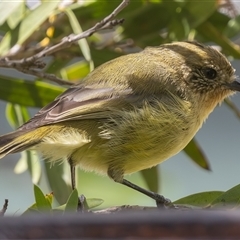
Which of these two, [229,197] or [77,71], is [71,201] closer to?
[229,197]

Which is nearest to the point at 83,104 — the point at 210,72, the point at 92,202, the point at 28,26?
the point at 28,26

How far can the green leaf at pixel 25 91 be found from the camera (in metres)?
2.48

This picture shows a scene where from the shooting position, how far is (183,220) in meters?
0.67

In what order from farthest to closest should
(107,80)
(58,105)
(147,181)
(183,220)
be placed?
(147,181) → (107,80) → (58,105) → (183,220)

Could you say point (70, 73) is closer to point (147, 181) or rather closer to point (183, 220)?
point (147, 181)

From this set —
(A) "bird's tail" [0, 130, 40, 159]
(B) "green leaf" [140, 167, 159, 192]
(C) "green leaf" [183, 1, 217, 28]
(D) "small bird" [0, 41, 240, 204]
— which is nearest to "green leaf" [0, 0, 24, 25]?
(D) "small bird" [0, 41, 240, 204]

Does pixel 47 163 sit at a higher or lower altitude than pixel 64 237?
higher

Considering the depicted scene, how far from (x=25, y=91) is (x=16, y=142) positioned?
310 mm

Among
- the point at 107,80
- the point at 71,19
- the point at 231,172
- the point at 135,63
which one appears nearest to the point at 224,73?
the point at 135,63

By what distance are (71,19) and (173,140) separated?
0.69 meters

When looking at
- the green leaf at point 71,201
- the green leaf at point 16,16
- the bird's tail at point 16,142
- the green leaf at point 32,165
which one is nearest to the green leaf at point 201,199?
the green leaf at point 71,201

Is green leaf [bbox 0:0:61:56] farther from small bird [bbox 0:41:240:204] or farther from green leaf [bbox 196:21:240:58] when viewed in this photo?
green leaf [bbox 196:21:240:58]

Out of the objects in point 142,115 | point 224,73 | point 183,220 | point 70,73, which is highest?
point 70,73

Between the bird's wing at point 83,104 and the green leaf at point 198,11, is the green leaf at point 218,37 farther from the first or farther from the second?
the bird's wing at point 83,104
